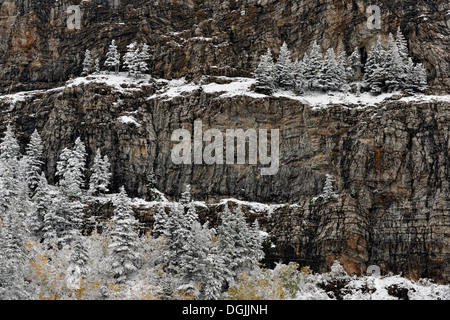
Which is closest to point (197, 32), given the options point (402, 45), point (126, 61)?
point (126, 61)

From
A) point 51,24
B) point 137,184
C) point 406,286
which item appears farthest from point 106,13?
point 406,286

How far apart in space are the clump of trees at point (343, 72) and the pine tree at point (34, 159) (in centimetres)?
3050

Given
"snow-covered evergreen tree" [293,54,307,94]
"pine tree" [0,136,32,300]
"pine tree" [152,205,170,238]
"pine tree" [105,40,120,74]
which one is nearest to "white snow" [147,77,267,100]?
"snow-covered evergreen tree" [293,54,307,94]

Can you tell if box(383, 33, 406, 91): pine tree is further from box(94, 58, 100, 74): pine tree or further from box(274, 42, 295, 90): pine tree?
box(94, 58, 100, 74): pine tree

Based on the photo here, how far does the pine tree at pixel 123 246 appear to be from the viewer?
41.5 meters

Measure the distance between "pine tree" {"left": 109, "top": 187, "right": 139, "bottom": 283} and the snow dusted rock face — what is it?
36.3m

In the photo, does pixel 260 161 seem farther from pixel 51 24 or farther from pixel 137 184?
pixel 51 24

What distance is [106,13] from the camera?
3583 inches

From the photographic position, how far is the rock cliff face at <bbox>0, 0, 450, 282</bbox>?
179ft

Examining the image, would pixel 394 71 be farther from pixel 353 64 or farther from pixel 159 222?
pixel 159 222

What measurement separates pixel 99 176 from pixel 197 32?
30.5 metres

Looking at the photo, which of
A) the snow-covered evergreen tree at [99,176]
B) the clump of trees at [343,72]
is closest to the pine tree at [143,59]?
the snow-covered evergreen tree at [99,176]

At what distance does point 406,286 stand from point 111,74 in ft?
172

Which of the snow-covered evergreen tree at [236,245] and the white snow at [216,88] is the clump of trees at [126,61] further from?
the snow-covered evergreen tree at [236,245]
